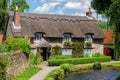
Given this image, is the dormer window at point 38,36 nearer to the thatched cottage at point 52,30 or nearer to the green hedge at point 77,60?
the thatched cottage at point 52,30

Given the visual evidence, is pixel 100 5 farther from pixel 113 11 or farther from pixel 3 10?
pixel 3 10

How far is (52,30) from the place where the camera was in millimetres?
58688

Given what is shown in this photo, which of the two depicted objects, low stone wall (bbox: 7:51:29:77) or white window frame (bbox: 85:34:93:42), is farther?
white window frame (bbox: 85:34:93:42)

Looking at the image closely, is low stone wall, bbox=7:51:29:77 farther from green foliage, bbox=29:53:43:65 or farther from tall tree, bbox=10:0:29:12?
tall tree, bbox=10:0:29:12

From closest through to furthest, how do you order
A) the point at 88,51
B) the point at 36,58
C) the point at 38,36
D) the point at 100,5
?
the point at 100,5, the point at 36,58, the point at 38,36, the point at 88,51

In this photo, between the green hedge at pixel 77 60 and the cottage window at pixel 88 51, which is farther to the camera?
the cottage window at pixel 88 51

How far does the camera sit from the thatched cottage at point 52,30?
56250 mm

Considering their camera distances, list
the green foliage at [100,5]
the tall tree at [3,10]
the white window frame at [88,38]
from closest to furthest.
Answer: the green foliage at [100,5] → the white window frame at [88,38] → the tall tree at [3,10]

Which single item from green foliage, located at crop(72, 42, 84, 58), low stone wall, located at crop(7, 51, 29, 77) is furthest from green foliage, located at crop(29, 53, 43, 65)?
low stone wall, located at crop(7, 51, 29, 77)

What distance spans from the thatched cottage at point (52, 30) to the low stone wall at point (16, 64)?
16.6 m

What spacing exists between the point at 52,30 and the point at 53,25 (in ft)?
6.14

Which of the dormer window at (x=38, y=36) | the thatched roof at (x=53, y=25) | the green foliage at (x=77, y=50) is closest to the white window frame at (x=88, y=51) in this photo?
the green foliage at (x=77, y=50)

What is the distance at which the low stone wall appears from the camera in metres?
30.0

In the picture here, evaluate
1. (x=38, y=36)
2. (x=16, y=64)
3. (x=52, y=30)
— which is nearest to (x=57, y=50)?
(x=52, y=30)
